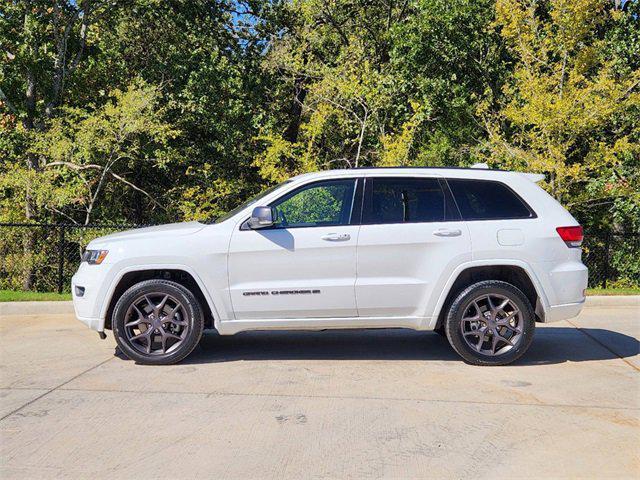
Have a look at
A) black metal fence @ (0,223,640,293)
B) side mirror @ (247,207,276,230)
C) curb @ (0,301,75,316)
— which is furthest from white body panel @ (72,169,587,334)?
black metal fence @ (0,223,640,293)

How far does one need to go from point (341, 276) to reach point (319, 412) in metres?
1.68

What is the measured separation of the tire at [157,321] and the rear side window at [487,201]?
2793mm

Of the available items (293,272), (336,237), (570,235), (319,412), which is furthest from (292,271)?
(570,235)

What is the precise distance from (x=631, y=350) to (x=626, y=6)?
12.9 m

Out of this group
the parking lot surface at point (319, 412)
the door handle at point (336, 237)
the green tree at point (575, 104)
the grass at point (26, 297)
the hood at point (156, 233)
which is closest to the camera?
the parking lot surface at point (319, 412)

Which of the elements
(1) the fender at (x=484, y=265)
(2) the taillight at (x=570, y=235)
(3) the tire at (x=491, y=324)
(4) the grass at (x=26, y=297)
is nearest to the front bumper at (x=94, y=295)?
(1) the fender at (x=484, y=265)

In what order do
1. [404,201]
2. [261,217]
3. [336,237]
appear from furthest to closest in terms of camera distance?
[404,201], [336,237], [261,217]

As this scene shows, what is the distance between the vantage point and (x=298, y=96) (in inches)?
789

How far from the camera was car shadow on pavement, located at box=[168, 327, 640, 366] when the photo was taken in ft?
23.0

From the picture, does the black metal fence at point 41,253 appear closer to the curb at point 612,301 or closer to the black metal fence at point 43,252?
the black metal fence at point 43,252

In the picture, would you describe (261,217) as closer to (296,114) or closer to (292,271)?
(292,271)

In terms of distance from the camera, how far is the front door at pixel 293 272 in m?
6.45

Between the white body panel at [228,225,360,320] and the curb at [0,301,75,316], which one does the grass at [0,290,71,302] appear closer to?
the curb at [0,301,75,316]

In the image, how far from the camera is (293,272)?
21.2 ft
